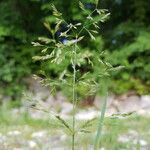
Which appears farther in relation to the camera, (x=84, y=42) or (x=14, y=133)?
(x=84, y=42)

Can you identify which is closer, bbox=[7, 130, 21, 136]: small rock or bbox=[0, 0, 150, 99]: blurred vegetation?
bbox=[7, 130, 21, 136]: small rock

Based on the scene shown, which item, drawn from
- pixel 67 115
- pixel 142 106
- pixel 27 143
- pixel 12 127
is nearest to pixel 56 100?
pixel 67 115

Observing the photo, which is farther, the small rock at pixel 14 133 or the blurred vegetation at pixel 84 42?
the blurred vegetation at pixel 84 42

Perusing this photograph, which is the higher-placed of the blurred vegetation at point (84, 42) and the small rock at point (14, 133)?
the blurred vegetation at point (84, 42)

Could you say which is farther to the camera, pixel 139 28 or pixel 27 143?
pixel 139 28

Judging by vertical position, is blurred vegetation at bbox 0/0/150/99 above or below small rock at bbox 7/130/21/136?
above

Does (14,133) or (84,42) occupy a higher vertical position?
(84,42)

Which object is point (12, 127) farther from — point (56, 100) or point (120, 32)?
point (120, 32)

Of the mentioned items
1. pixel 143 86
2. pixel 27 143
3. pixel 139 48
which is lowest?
pixel 27 143
